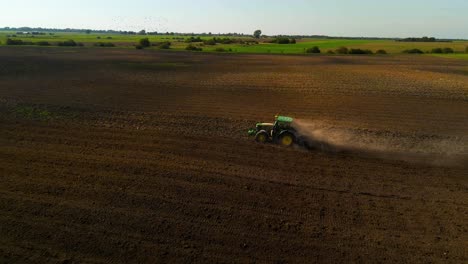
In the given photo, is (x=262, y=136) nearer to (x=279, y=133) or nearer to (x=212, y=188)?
(x=279, y=133)

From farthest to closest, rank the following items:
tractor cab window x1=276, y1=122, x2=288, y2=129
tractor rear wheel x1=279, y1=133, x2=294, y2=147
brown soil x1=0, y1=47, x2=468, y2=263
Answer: tractor cab window x1=276, y1=122, x2=288, y2=129 < tractor rear wheel x1=279, y1=133, x2=294, y2=147 < brown soil x1=0, y1=47, x2=468, y2=263

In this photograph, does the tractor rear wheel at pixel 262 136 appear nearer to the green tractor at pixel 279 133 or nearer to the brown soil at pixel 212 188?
the green tractor at pixel 279 133

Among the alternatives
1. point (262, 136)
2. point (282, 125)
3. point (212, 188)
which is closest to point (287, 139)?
point (282, 125)

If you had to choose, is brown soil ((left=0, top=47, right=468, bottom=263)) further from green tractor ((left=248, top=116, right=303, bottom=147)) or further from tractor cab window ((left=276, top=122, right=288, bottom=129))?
tractor cab window ((left=276, top=122, right=288, bottom=129))

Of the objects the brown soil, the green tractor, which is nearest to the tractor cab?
the green tractor

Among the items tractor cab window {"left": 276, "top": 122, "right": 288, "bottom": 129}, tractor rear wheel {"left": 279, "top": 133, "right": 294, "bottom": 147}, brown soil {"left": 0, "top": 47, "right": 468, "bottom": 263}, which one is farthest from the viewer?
tractor cab window {"left": 276, "top": 122, "right": 288, "bottom": 129}

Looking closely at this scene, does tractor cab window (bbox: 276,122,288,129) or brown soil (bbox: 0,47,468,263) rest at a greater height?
tractor cab window (bbox: 276,122,288,129)
